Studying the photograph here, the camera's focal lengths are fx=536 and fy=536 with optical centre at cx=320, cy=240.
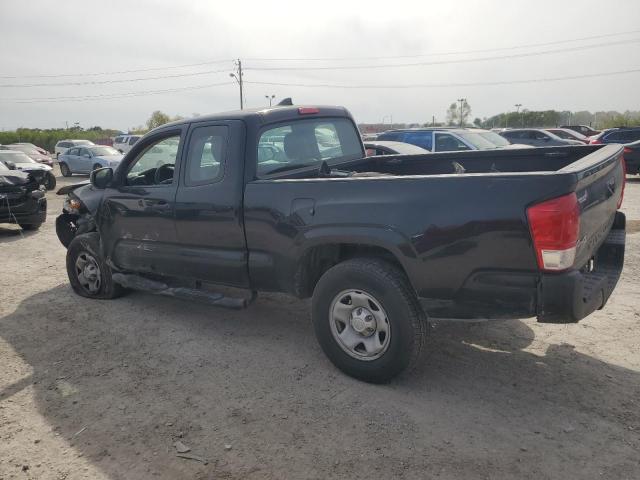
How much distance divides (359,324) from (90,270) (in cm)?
352

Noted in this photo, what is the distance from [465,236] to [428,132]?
1053cm

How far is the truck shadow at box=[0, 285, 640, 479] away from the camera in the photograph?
290cm

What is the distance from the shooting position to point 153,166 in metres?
5.38

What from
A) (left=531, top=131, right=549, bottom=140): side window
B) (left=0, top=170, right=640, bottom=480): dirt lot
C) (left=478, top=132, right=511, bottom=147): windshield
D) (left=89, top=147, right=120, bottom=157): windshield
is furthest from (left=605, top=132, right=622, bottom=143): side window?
(left=89, top=147, right=120, bottom=157): windshield

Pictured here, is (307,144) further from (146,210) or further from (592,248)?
(592,248)

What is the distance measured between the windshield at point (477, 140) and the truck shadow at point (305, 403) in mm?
8830

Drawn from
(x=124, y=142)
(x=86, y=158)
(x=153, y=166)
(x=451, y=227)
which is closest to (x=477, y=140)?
(x=153, y=166)

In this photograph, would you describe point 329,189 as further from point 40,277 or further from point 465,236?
point 40,277

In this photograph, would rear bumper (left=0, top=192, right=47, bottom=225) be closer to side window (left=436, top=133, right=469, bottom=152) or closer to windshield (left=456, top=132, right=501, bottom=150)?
side window (left=436, top=133, right=469, bottom=152)

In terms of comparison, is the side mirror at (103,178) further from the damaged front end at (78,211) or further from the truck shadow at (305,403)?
the truck shadow at (305,403)

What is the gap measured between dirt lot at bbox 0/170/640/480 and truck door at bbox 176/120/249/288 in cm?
69

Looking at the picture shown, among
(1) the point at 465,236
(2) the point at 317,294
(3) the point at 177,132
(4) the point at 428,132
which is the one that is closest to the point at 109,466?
(2) the point at 317,294

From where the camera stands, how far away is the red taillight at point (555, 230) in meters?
2.85

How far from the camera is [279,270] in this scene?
405 cm
